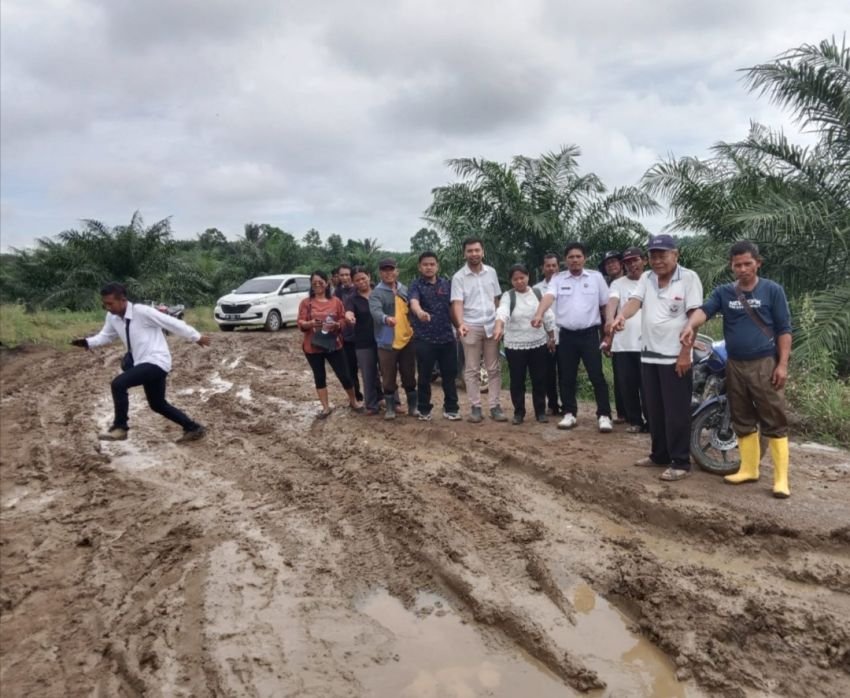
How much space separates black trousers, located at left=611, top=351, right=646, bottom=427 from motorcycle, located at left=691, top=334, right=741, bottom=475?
72 cm

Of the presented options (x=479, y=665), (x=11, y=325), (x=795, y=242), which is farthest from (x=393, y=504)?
(x=11, y=325)

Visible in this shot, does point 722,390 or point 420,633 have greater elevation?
point 722,390

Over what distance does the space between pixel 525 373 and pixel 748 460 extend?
8.11ft

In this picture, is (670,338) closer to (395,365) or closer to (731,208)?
(395,365)

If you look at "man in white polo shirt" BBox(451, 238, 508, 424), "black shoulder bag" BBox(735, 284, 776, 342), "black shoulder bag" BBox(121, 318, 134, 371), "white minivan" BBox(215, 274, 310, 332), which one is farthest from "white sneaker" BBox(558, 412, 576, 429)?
"white minivan" BBox(215, 274, 310, 332)

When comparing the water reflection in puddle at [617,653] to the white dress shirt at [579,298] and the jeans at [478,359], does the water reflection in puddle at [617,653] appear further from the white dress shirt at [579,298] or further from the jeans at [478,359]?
the jeans at [478,359]

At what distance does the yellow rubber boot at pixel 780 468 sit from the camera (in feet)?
14.8

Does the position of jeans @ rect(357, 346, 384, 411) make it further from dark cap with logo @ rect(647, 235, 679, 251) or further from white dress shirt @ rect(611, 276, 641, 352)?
dark cap with logo @ rect(647, 235, 679, 251)

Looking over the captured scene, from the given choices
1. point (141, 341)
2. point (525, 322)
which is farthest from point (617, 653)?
point (141, 341)

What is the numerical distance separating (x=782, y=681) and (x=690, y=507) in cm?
169

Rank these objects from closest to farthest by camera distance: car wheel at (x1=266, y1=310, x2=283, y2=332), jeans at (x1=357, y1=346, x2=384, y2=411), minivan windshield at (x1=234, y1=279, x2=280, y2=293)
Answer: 1. jeans at (x1=357, y1=346, x2=384, y2=411)
2. car wheel at (x1=266, y1=310, x2=283, y2=332)
3. minivan windshield at (x1=234, y1=279, x2=280, y2=293)

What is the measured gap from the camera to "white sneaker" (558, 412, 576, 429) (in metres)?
6.54

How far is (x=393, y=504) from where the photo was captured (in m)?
4.75

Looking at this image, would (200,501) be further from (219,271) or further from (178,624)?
(219,271)
